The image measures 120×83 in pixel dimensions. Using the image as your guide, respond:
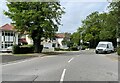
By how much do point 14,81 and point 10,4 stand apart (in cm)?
4866

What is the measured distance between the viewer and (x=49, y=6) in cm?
5962

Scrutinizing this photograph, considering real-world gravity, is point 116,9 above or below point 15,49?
above

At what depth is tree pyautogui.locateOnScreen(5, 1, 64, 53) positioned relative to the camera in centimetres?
5762

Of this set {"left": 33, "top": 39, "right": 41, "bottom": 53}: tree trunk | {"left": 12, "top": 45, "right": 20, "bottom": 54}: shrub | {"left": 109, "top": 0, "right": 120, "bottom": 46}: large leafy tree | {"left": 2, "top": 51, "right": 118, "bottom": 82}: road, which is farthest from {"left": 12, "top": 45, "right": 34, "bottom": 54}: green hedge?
{"left": 2, "top": 51, "right": 118, "bottom": 82}: road

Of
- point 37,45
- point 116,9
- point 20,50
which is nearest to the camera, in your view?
point 116,9

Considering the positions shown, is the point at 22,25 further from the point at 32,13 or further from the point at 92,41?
the point at 92,41

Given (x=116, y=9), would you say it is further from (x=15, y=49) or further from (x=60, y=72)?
(x=15, y=49)

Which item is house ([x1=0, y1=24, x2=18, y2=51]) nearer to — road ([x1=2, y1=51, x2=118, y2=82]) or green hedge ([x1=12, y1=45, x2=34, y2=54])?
green hedge ([x1=12, y1=45, x2=34, y2=54])

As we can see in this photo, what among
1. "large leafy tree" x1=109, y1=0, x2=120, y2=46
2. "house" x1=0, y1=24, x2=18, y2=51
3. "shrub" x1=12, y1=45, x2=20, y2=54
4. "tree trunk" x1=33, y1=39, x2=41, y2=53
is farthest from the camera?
"house" x1=0, y1=24, x2=18, y2=51

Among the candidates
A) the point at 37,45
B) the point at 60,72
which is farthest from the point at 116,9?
the point at 37,45

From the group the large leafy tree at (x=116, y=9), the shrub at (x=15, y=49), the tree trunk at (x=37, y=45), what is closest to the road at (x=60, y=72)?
the large leafy tree at (x=116, y=9)

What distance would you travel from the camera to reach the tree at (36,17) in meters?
57.6

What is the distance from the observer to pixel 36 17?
5741cm

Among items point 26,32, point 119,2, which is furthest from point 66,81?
point 26,32
